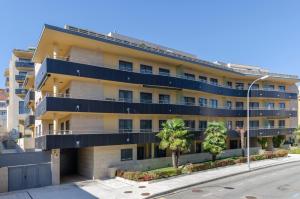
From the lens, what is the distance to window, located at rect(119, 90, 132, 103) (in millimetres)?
31062

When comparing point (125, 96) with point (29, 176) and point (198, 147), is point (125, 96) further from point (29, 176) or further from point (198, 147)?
point (198, 147)

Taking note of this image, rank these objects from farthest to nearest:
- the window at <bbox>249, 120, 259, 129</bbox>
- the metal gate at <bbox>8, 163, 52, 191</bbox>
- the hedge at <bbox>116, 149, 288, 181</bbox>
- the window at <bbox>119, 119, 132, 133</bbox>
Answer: the window at <bbox>249, 120, 259, 129</bbox> < the window at <bbox>119, 119, 132, 133</bbox> < the hedge at <bbox>116, 149, 288, 181</bbox> < the metal gate at <bbox>8, 163, 52, 191</bbox>

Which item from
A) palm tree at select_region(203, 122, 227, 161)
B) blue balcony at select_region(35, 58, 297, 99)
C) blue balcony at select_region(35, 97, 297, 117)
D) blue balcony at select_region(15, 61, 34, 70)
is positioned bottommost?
palm tree at select_region(203, 122, 227, 161)

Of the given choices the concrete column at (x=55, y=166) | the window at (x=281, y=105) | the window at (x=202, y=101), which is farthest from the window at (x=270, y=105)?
the concrete column at (x=55, y=166)

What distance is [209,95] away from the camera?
1686 inches

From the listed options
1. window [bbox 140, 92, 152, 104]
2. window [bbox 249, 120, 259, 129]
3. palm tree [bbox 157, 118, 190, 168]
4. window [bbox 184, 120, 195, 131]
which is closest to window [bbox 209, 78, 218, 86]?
window [bbox 184, 120, 195, 131]

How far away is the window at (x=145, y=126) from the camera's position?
32.8 m

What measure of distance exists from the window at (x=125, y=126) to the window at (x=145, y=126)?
181 centimetres

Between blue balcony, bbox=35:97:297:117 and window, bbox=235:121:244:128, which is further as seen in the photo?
window, bbox=235:121:244:128

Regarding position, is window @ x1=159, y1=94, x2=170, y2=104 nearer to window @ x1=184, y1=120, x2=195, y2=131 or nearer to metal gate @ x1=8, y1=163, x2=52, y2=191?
window @ x1=184, y1=120, x2=195, y2=131

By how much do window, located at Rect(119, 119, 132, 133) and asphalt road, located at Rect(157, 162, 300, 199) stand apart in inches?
438

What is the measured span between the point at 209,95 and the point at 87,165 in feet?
76.2

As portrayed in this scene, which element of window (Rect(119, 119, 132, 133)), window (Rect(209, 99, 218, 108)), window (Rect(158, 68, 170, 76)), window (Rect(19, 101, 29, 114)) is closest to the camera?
window (Rect(119, 119, 132, 133))

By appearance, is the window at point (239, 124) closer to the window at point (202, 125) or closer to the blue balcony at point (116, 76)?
the blue balcony at point (116, 76)
